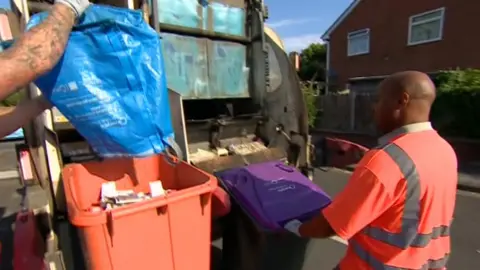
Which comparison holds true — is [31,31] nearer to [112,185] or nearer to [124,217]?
[124,217]

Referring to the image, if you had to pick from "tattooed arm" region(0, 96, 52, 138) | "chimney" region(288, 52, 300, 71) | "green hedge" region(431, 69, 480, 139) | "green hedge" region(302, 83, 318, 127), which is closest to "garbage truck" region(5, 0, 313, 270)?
"chimney" region(288, 52, 300, 71)

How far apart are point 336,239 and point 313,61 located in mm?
21923

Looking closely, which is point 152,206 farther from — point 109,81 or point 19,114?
point 19,114

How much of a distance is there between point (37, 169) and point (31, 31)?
129 centimetres

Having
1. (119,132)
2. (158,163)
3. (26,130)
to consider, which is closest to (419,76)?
(119,132)

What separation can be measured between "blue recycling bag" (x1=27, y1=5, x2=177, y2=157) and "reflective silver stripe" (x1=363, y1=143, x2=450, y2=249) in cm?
105

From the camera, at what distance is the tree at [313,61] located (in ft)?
73.3

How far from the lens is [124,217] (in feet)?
4.90

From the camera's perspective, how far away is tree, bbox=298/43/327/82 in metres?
22.3

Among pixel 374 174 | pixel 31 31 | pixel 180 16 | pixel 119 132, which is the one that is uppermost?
pixel 180 16

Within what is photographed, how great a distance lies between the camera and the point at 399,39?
1432 centimetres

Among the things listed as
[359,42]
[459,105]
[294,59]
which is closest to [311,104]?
[459,105]

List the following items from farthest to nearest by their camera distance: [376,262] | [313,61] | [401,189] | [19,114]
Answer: [313,61], [19,114], [376,262], [401,189]

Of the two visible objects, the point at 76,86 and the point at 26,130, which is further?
the point at 26,130
